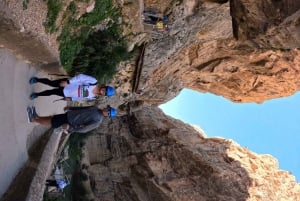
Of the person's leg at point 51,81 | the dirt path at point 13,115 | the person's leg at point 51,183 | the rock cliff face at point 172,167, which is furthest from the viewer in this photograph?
the rock cliff face at point 172,167

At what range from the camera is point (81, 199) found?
1606 centimetres

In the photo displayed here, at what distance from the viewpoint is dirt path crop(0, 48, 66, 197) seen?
8.95 meters

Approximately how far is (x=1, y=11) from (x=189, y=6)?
7.89 m

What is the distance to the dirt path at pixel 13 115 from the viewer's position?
8945mm

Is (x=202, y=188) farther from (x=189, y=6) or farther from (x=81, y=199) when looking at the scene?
(x=189, y=6)

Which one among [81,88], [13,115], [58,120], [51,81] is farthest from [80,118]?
[13,115]

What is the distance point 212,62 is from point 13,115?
10577mm

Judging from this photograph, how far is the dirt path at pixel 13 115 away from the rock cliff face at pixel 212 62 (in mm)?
4706

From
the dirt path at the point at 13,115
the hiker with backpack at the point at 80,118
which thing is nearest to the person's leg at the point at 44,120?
the hiker with backpack at the point at 80,118

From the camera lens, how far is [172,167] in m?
18.0

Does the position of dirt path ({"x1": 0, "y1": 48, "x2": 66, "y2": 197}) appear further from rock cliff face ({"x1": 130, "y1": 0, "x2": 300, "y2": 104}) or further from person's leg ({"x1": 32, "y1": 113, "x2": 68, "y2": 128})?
rock cliff face ({"x1": 130, "y1": 0, "x2": 300, "y2": 104})

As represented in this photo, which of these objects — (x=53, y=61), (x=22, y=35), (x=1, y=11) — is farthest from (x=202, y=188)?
(x=1, y=11)

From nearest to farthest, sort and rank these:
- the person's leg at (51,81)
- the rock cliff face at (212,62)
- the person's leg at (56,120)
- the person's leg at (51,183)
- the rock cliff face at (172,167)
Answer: the person's leg at (56,120), the person's leg at (51,81), the person's leg at (51,183), the rock cliff face at (212,62), the rock cliff face at (172,167)

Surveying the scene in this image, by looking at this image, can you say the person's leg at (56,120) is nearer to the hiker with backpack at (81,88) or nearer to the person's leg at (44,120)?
the person's leg at (44,120)
